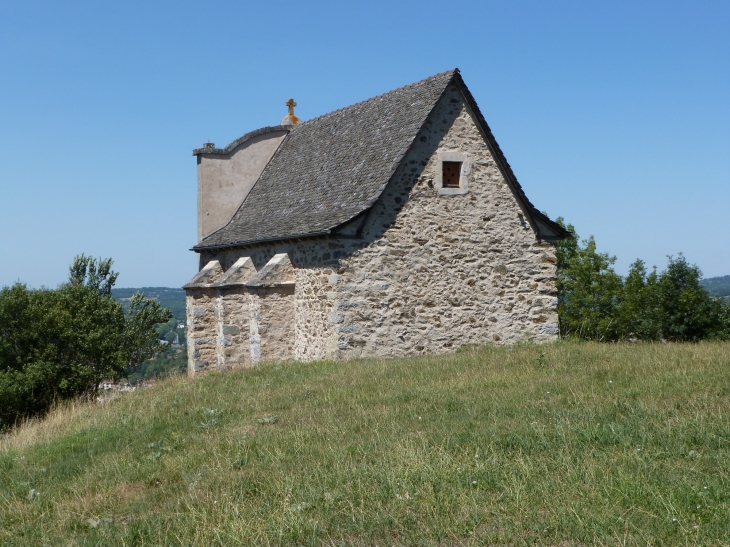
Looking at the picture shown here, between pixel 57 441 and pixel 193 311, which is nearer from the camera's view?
pixel 57 441

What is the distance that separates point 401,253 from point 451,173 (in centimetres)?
228

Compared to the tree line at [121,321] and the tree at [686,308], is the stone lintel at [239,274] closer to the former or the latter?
the tree line at [121,321]

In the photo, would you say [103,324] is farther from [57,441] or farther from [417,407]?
[417,407]

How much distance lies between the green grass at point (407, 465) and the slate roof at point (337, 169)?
242 inches

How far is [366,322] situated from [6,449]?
7.49 m

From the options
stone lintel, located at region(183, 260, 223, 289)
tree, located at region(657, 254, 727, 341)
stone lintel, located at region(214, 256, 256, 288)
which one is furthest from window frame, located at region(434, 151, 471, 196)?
tree, located at region(657, 254, 727, 341)

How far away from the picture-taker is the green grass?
17.9ft

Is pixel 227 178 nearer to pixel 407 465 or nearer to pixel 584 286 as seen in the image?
pixel 407 465

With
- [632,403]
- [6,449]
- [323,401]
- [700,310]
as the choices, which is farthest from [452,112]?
[700,310]

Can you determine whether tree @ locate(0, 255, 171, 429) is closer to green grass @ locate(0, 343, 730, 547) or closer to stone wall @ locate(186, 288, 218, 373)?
stone wall @ locate(186, 288, 218, 373)

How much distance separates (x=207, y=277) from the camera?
21203mm

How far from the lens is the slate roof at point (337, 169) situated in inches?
664

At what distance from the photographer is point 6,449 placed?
11.3 metres

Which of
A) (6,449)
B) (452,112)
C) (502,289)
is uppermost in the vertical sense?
(452,112)
